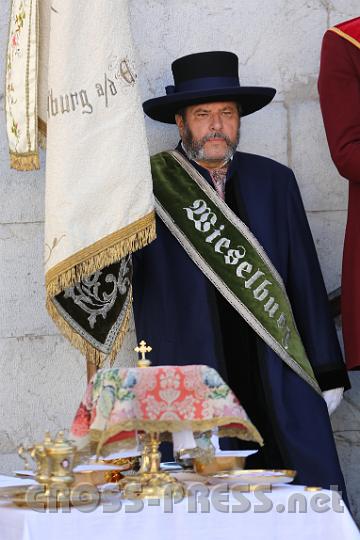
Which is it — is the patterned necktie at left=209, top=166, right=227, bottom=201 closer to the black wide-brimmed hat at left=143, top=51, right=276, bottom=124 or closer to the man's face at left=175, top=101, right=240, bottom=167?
the man's face at left=175, top=101, right=240, bottom=167

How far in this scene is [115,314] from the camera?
4742mm

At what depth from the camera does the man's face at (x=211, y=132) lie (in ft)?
16.6

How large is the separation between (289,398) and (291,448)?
20cm

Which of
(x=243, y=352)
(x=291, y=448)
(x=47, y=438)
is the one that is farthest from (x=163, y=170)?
(x=47, y=438)

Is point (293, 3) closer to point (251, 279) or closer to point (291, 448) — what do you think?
point (251, 279)

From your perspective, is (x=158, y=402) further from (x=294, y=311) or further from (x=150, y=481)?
(x=294, y=311)

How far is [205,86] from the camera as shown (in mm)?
5086

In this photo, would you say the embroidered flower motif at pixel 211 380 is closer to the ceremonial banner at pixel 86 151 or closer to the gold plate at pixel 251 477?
the gold plate at pixel 251 477

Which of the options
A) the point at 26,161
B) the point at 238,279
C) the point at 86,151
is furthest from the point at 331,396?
the point at 26,161

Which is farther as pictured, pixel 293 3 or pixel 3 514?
pixel 293 3

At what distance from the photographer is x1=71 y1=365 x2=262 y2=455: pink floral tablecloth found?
3268mm

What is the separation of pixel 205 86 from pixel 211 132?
19 centimetres

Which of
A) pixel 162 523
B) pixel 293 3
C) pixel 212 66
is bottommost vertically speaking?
pixel 162 523

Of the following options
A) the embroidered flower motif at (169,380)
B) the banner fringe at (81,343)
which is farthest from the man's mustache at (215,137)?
the embroidered flower motif at (169,380)
